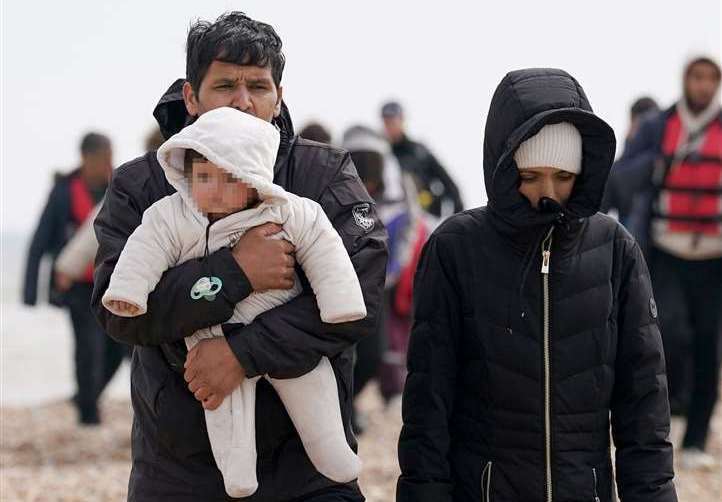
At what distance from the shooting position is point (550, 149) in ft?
13.0

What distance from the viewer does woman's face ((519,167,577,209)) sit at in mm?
3971

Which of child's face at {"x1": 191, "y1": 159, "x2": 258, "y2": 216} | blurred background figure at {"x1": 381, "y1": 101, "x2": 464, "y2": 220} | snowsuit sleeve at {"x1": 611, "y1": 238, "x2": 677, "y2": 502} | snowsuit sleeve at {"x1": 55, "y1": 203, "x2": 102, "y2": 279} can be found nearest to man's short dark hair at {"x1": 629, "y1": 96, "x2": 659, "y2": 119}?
blurred background figure at {"x1": 381, "y1": 101, "x2": 464, "y2": 220}

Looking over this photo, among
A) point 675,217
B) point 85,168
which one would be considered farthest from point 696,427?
point 85,168

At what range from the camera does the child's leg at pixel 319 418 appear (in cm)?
363

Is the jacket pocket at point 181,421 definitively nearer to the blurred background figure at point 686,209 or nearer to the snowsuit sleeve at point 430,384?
the snowsuit sleeve at point 430,384

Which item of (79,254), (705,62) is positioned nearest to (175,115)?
(705,62)

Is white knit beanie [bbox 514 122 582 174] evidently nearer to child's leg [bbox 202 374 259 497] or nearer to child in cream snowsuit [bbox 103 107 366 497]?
child in cream snowsuit [bbox 103 107 366 497]

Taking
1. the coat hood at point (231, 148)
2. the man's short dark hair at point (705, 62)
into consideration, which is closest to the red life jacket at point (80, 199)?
the man's short dark hair at point (705, 62)

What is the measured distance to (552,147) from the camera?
3.95 meters

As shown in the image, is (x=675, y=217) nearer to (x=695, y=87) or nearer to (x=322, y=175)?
→ (x=695, y=87)

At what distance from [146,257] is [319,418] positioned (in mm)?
581

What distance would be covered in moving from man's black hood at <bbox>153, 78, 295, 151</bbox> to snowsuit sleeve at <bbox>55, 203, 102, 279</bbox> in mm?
5378

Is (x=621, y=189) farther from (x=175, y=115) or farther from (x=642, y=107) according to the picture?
(x=175, y=115)

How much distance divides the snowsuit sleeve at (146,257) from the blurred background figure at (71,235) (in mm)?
5961
